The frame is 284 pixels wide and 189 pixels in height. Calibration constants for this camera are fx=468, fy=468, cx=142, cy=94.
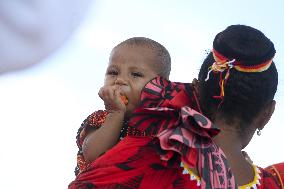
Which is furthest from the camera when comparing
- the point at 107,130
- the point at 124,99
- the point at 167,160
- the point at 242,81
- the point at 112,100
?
the point at 124,99

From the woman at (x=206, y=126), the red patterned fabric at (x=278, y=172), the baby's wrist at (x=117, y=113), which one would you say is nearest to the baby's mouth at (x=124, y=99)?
the baby's wrist at (x=117, y=113)

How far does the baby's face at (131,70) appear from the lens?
8.68 ft

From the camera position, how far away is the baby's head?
8.72 ft

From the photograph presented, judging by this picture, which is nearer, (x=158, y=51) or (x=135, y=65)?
(x=135, y=65)

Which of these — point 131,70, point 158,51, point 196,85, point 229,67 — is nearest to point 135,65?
point 131,70

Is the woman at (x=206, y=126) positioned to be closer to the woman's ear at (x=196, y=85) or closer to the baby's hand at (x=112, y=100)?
the woman's ear at (x=196, y=85)

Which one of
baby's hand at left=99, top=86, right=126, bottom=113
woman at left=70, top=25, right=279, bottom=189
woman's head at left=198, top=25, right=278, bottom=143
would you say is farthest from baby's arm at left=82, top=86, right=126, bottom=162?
woman's head at left=198, top=25, right=278, bottom=143

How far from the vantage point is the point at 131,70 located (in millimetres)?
2768

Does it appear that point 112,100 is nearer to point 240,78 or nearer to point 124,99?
point 124,99

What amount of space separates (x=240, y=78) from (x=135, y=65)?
1079mm

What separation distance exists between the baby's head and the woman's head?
80 centimetres

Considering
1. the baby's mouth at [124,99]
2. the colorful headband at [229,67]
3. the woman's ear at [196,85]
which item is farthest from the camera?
the baby's mouth at [124,99]

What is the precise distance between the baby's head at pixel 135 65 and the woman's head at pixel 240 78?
0.80 metres

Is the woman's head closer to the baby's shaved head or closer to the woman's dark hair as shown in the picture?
the woman's dark hair
